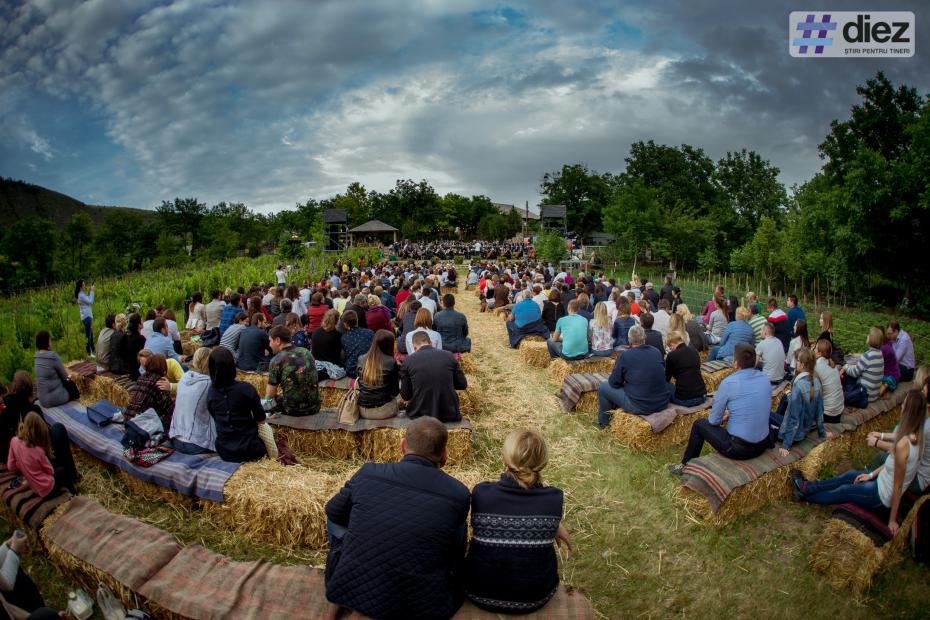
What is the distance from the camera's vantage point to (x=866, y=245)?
19391 millimetres

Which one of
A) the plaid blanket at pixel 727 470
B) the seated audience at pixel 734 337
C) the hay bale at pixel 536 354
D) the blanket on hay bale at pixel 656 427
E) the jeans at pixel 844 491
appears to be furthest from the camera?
the hay bale at pixel 536 354

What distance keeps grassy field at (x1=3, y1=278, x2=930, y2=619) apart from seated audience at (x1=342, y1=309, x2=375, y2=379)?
192 cm

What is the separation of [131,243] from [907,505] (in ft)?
186

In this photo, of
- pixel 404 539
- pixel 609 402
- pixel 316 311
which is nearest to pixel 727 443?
pixel 609 402

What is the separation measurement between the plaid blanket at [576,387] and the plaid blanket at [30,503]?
18.5ft

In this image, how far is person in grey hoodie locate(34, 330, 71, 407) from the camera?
5.76 metres

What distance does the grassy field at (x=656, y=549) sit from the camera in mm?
3547

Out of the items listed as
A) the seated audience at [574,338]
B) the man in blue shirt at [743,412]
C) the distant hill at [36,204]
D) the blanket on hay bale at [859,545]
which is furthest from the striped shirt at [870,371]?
the distant hill at [36,204]

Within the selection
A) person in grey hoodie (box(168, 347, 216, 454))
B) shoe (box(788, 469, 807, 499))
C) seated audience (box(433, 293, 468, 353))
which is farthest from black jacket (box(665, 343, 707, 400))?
person in grey hoodie (box(168, 347, 216, 454))

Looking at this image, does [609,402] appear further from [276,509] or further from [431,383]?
[276,509]

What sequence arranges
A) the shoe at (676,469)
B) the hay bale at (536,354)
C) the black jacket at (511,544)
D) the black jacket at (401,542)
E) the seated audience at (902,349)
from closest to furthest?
1. the black jacket at (401,542)
2. the black jacket at (511,544)
3. the shoe at (676,469)
4. the seated audience at (902,349)
5. the hay bale at (536,354)

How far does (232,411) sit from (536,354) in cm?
602

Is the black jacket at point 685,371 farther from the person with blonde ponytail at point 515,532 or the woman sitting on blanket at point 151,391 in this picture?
the woman sitting on blanket at point 151,391

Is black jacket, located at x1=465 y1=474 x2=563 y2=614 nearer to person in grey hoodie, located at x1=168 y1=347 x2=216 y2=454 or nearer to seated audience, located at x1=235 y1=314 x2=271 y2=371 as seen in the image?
person in grey hoodie, located at x1=168 y1=347 x2=216 y2=454
